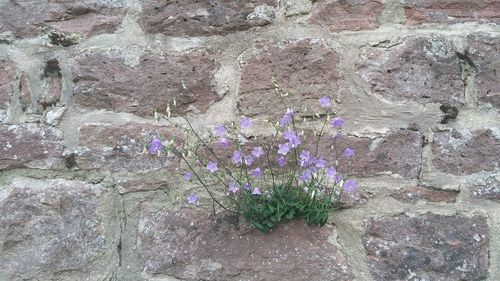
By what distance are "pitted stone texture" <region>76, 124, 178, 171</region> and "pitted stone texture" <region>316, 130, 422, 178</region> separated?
44cm

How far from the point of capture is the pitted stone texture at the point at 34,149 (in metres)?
1.55

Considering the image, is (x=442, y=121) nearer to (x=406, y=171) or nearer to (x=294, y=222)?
(x=406, y=171)

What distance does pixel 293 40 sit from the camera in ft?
5.09

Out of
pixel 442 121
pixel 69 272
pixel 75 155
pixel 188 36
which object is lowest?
pixel 69 272

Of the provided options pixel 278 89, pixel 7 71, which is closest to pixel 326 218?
pixel 278 89

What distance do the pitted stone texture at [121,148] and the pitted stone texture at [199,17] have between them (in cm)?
28

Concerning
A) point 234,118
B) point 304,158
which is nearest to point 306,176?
point 304,158

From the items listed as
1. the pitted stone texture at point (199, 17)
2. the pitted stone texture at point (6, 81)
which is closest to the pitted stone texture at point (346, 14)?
the pitted stone texture at point (199, 17)

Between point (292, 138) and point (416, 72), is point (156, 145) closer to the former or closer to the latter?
point (292, 138)

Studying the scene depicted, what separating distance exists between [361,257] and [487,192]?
351 millimetres

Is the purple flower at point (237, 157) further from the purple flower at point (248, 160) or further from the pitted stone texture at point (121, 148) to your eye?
the pitted stone texture at point (121, 148)

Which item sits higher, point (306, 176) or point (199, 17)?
point (199, 17)

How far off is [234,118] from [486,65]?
66 cm

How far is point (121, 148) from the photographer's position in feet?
5.08
